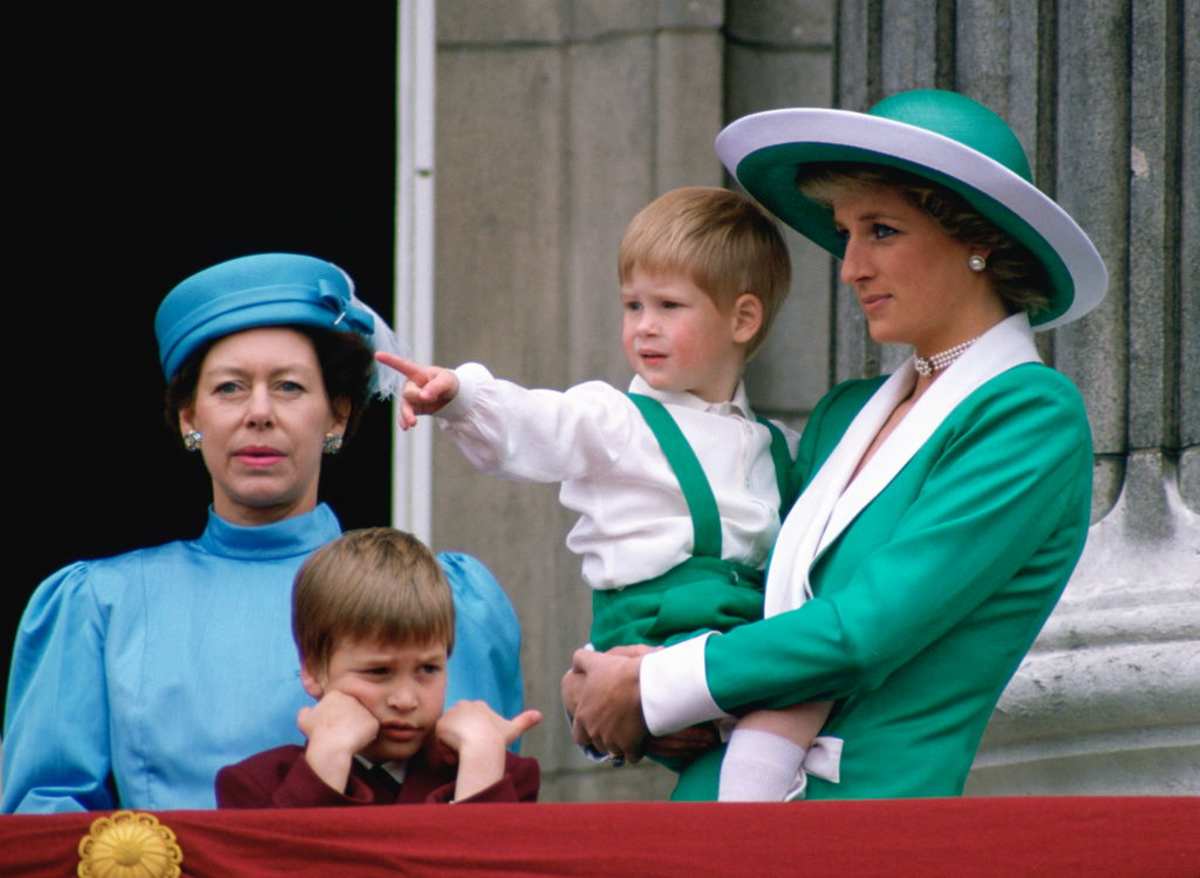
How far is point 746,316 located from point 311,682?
2.77 ft

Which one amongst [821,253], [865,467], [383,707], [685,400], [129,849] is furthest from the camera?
[821,253]

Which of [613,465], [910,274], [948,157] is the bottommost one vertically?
[613,465]

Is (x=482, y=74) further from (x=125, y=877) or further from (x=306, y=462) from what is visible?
(x=125, y=877)

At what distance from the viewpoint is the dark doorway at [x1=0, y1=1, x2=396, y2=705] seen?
5.85m

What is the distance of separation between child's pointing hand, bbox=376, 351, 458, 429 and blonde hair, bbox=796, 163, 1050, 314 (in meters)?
0.58

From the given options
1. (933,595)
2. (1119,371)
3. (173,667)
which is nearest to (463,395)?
(173,667)

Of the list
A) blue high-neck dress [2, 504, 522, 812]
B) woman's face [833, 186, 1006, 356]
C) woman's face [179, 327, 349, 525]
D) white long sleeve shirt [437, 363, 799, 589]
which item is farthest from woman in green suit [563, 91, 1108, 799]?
woman's face [179, 327, 349, 525]

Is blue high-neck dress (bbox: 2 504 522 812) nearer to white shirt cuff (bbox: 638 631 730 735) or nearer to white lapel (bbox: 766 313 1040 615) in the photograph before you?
white shirt cuff (bbox: 638 631 730 735)

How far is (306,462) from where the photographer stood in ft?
13.1

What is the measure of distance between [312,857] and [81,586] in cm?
97

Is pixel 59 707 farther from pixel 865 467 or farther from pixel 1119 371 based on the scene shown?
pixel 1119 371

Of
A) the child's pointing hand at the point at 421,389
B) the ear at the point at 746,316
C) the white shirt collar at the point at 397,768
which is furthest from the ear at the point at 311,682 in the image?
the ear at the point at 746,316

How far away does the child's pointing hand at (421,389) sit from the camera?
367cm

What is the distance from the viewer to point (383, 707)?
11.4ft
